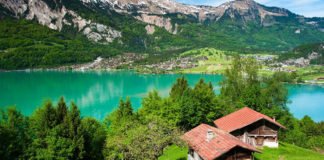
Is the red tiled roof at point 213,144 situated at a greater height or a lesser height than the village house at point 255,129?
greater

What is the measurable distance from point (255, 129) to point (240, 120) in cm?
267

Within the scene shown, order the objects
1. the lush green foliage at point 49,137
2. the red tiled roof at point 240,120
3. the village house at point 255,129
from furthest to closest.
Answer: the village house at point 255,129
the red tiled roof at point 240,120
the lush green foliage at point 49,137

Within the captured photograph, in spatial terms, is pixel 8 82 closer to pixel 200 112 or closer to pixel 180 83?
pixel 180 83

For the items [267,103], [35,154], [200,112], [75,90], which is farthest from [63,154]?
[75,90]

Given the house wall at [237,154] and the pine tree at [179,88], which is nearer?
the house wall at [237,154]

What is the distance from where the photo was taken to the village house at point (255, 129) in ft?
151

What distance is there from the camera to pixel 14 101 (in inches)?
5074

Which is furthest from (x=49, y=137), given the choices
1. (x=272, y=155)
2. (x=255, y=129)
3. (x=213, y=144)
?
(x=255, y=129)

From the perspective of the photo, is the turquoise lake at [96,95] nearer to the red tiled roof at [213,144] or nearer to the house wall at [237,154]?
the red tiled roof at [213,144]

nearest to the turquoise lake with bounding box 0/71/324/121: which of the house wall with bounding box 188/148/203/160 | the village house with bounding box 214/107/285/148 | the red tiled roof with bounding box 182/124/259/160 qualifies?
the village house with bounding box 214/107/285/148

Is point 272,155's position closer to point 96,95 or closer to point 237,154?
point 237,154

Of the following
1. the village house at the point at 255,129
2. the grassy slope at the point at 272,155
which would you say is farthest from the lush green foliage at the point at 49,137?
the village house at the point at 255,129

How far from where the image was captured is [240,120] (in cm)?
4706

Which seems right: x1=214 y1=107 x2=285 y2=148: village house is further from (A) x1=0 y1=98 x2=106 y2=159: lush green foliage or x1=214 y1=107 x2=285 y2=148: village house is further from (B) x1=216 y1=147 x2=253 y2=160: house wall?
(A) x1=0 y1=98 x2=106 y2=159: lush green foliage
